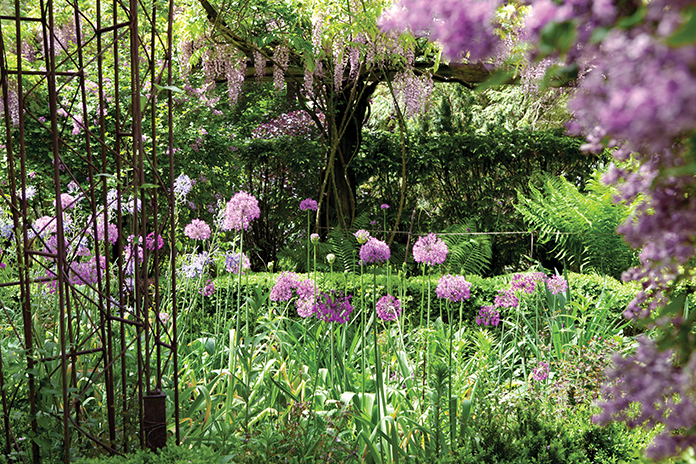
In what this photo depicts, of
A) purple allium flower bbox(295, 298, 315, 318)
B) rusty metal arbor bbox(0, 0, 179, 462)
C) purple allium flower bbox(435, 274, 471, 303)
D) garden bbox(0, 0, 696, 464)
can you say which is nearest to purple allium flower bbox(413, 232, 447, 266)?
garden bbox(0, 0, 696, 464)

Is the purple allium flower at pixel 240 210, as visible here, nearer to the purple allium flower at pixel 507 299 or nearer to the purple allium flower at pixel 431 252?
the purple allium flower at pixel 431 252

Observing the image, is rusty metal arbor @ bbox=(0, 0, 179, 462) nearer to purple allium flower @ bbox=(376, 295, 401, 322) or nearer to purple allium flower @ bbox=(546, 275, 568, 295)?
purple allium flower @ bbox=(376, 295, 401, 322)

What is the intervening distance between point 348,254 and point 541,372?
3588mm

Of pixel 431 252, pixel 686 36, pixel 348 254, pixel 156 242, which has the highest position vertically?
pixel 686 36

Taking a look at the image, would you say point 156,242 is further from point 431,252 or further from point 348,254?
point 348,254

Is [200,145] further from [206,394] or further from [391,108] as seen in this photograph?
[391,108]

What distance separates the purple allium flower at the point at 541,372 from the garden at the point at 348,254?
30mm

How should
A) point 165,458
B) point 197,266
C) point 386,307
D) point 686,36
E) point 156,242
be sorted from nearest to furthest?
point 686,36 < point 156,242 < point 165,458 < point 386,307 < point 197,266

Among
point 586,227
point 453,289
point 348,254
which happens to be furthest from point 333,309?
point 586,227

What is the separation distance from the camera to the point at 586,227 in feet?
16.9

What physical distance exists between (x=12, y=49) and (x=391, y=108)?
7.01 metres

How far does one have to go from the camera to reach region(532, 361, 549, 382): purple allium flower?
232 centimetres

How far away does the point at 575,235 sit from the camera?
5.29m

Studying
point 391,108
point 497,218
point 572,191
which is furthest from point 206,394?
point 391,108
